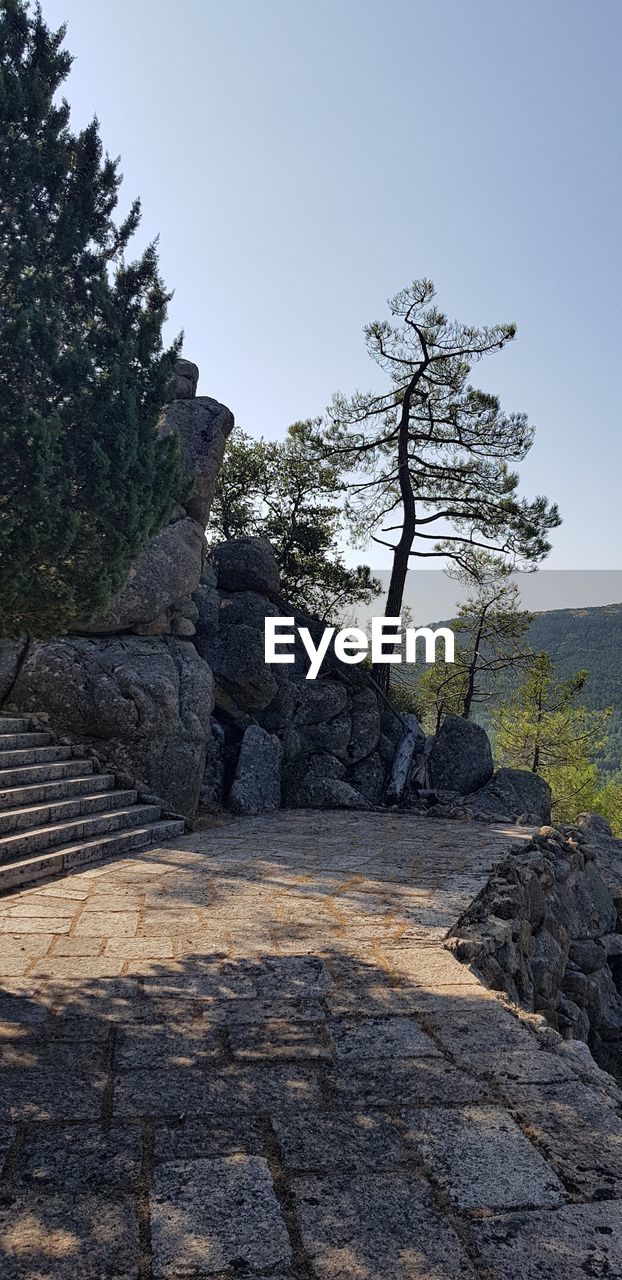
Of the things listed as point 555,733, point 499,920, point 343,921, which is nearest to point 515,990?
point 499,920

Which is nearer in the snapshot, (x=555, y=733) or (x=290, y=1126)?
(x=290, y=1126)

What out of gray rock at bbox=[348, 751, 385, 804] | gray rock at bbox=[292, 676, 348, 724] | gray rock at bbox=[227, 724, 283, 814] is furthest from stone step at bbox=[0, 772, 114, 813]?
gray rock at bbox=[348, 751, 385, 804]

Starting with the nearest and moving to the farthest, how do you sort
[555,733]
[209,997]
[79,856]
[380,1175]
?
[380,1175], [209,997], [79,856], [555,733]

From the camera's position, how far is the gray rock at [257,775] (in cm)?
1230

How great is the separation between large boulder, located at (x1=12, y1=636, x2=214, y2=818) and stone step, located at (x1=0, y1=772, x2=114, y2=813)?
92cm

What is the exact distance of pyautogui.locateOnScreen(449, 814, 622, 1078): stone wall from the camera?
16.8ft

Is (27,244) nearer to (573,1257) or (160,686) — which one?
(573,1257)

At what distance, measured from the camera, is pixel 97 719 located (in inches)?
412

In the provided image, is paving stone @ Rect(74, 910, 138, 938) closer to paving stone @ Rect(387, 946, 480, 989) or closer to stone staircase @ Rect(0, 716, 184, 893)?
stone staircase @ Rect(0, 716, 184, 893)

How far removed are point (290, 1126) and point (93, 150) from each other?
20.0ft

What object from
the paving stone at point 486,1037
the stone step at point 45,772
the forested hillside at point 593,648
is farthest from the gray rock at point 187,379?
the forested hillside at point 593,648

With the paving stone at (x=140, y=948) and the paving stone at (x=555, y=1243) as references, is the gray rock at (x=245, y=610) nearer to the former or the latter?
the paving stone at (x=140, y=948)

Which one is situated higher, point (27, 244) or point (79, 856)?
point (27, 244)

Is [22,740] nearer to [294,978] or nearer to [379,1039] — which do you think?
[294,978]
